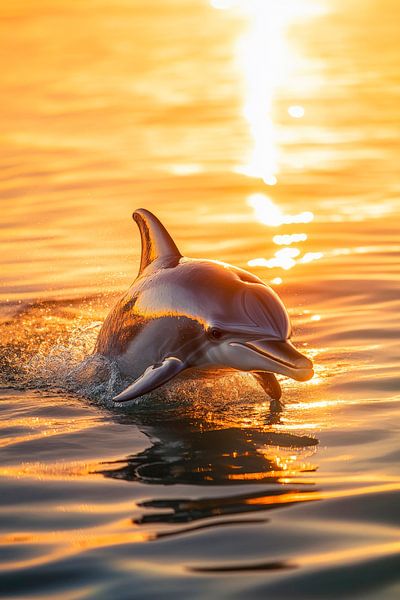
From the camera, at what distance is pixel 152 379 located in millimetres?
8430

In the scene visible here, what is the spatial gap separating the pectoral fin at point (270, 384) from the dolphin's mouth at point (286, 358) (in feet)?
2.06

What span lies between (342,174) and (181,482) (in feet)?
42.4

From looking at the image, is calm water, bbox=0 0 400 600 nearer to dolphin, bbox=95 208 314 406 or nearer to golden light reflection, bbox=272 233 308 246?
golden light reflection, bbox=272 233 308 246

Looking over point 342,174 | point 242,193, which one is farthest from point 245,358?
point 342,174

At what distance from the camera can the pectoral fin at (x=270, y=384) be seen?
8.99 meters

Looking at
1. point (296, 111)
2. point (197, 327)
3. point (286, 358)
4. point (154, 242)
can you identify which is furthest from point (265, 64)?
point (286, 358)

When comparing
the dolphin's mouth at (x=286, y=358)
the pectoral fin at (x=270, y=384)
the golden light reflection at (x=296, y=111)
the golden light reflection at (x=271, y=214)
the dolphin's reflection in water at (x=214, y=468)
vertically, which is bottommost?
the dolphin's reflection in water at (x=214, y=468)

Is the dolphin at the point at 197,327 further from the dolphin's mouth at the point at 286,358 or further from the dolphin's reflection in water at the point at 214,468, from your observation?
the dolphin's reflection in water at the point at 214,468

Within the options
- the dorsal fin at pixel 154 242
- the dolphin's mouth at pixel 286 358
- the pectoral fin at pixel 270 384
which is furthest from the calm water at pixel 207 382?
the dorsal fin at pixel 154 242

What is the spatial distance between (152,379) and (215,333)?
0.56 metres

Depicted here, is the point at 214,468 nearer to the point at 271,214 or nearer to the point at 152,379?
the point at 152,379

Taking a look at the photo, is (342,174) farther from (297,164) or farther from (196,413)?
(196,413)

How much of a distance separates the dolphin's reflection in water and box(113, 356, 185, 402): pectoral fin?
0.89 feet

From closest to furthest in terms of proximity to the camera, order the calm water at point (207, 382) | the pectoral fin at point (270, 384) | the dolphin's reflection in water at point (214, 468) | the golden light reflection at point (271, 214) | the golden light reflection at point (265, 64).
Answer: the calm water at point (207, 382) → the dolphin's reflection in water at point (214, 468) → the pectoral fin at point (270, 384) → the golden light reflection at point (271, 214) → the golden light reflection at point (265, 64)
